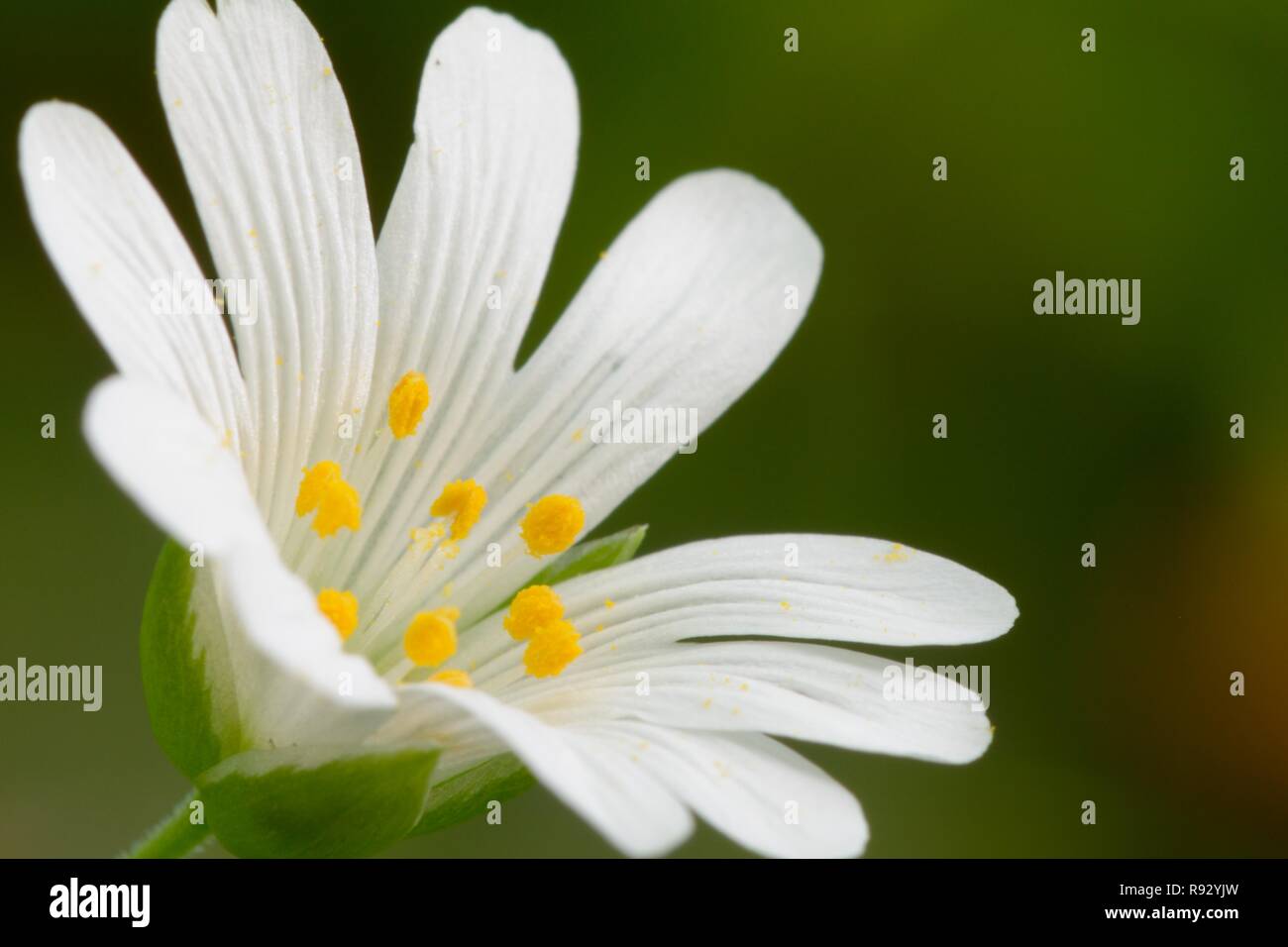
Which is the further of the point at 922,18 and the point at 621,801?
the point at 922,18

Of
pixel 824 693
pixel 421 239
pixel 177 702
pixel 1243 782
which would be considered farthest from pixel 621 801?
pixel 1243 782

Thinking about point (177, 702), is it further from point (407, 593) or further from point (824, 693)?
point (824, 693)

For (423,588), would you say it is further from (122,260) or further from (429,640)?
(122,260)

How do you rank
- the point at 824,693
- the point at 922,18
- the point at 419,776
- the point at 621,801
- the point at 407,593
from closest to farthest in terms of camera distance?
the point at 621,801 → the point at 419,776 → the point at 824,693 → the point at 407,593 → the point at 922,18

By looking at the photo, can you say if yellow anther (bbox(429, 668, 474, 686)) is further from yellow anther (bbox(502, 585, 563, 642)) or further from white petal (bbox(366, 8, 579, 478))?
white petal (bbox(366, 8, 579, 478))

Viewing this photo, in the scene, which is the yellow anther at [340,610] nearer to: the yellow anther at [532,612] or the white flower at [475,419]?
the white flower at [475,419]

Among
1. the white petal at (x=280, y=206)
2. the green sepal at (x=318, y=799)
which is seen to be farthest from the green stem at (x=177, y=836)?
the white petal at (x=280, y=206)
